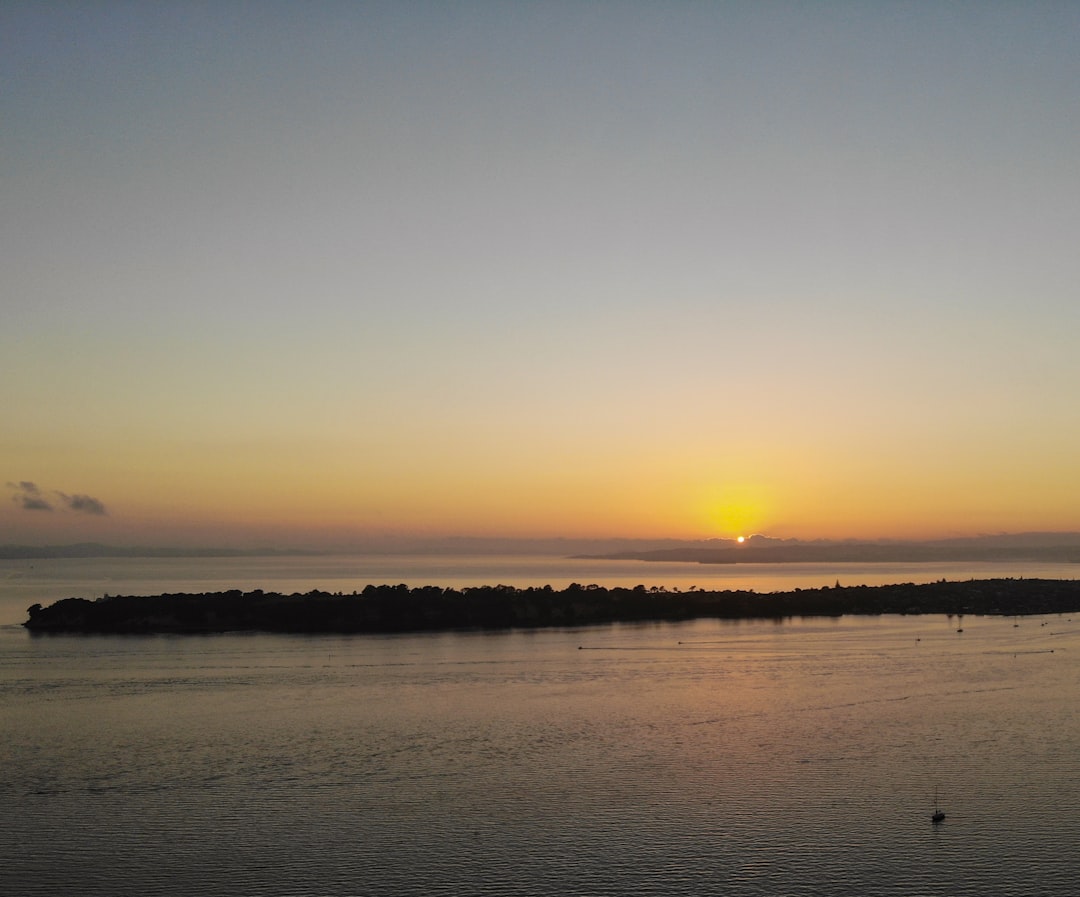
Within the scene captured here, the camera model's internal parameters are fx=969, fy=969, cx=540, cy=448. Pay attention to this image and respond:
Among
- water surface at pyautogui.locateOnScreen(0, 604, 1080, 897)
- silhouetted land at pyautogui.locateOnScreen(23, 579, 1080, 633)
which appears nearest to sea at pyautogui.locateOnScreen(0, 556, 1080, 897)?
water surface at pyautogui.locateOnScreen(0, 604, 1080, 897)

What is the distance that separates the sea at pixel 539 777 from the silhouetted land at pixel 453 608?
1428cm

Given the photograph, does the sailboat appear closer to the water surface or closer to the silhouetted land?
the water surface

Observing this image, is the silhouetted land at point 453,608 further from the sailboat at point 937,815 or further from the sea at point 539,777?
the sailboat at point 937,815

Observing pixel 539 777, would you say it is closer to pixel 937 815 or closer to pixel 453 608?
pixel 937 815

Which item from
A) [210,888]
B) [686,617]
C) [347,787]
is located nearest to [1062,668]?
[686,617]

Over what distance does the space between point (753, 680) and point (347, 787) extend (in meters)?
19.3

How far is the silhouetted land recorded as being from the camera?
55.5m

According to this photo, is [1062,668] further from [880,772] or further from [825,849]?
[825,849]

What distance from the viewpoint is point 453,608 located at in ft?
192

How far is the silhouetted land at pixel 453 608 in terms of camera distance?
182 ft

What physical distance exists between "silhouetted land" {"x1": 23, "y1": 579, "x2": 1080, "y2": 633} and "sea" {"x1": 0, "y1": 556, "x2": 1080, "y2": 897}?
46.8 ft

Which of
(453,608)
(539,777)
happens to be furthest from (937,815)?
(453,608)

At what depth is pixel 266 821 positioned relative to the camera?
19.7m

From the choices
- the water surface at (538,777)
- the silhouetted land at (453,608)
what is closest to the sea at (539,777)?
the water surface at (538,777)
